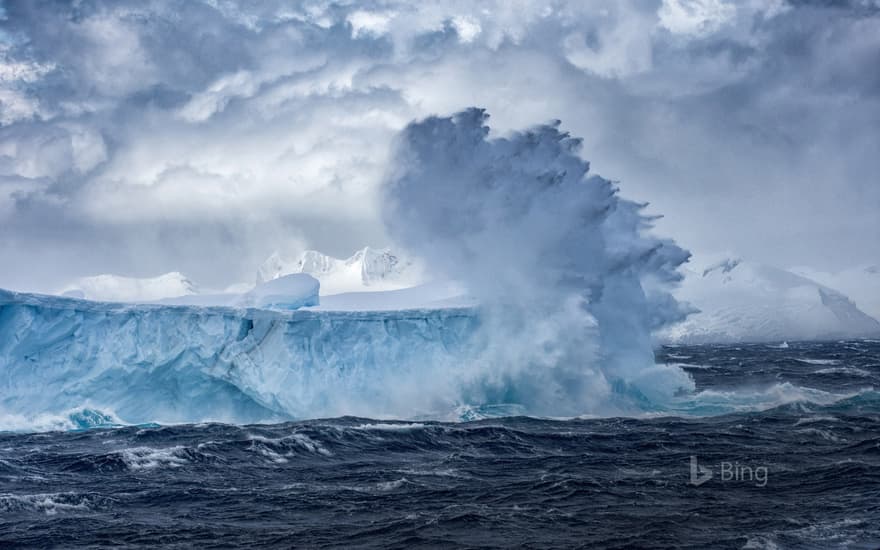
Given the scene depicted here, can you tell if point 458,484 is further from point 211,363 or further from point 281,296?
point 281,296

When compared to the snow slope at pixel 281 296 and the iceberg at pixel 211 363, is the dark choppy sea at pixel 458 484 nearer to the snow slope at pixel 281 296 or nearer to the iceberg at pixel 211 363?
the iceberg at pixel 211 363

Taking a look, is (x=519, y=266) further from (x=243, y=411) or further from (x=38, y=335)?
(x=38, y=335)

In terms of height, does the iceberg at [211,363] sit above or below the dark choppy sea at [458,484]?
above

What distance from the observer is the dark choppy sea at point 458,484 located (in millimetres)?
11156

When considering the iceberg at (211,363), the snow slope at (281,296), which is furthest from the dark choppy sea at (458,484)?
the snow slope at (281,296)

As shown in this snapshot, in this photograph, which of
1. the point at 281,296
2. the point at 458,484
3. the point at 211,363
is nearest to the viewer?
the point at 458,484

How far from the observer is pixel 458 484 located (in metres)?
14.4

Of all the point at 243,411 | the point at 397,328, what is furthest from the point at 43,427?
the point at 397,328

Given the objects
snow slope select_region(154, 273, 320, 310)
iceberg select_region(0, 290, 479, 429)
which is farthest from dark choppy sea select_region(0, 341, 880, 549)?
snow slope select_region(154, 273, 320, 310)

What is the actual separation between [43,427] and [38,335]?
2.50m

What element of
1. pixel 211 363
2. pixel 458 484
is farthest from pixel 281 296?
pixel 458 484

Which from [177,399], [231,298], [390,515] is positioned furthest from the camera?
[231,298]

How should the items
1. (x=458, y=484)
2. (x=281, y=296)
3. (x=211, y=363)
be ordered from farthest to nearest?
(x=281, y=296) < (x=211, y=363) < (x=458, y=484)

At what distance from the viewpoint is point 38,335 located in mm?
22078
